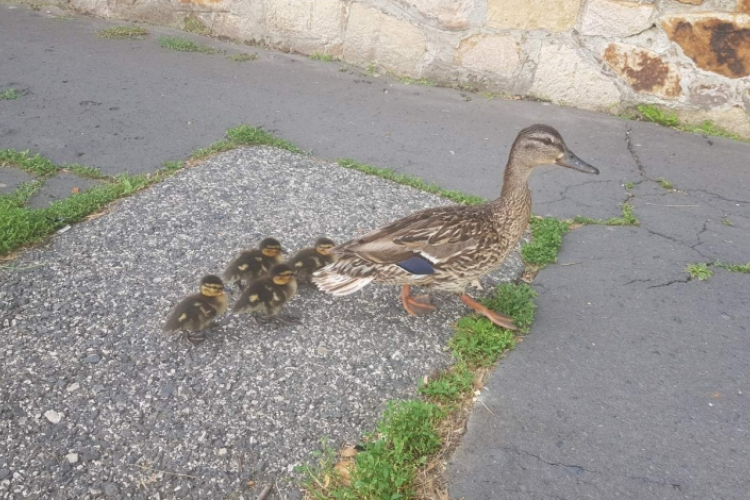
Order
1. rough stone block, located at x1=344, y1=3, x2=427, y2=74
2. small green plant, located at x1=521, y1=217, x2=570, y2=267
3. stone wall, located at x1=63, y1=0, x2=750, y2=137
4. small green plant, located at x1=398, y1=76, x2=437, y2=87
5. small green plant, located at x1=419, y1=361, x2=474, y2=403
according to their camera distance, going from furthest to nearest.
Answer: small green plant, located at x1=398, y1=76, x2=437, y2=87 → rough stone block, located at x1=344, y1=3, x2=427, y2=74 → stone wall, located at x1=63, y1=0, x2=750, y2=137 → small green plant, located at x1=521, y1=217, x2=570, y2=267 → small green plant, located at x1=419, y1=361, x2=474, y2=403

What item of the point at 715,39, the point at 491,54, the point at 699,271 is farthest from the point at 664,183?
the point at 491,54

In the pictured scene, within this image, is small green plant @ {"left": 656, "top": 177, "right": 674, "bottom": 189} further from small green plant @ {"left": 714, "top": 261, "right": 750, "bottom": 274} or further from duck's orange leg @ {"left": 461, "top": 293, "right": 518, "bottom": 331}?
duck's orange leg @ {"left": 461, "top": 293, "right": 518, "bottom": 331}

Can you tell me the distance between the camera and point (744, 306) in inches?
161

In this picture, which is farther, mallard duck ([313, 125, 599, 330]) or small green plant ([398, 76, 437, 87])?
small green plant ([398, 76, 437, 87])

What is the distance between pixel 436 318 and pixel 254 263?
1.21m

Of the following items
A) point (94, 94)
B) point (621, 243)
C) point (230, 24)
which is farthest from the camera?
point (230, 24)

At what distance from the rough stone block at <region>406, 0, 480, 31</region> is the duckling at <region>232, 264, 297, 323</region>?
3919 mm

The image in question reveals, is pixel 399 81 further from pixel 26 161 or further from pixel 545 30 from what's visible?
pixel 26 161

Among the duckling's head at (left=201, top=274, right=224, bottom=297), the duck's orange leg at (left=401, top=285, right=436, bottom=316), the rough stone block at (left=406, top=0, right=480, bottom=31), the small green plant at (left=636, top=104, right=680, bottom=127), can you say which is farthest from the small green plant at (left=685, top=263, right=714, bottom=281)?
the rough stone block at (left=406, top=0, right=480, bottom=31)

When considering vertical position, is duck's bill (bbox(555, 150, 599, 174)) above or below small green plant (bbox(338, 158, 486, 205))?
above

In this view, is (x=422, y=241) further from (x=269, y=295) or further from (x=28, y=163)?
(x=28, y=163)

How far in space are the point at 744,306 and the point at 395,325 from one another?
7.43 feet

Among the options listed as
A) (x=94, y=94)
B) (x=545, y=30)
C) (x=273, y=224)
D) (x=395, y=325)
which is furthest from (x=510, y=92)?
(x=94, y=94)

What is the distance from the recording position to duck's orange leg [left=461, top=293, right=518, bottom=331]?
12.6 ft
